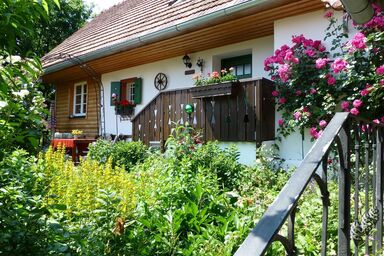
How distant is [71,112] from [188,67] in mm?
6384

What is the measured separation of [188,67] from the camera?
893cm

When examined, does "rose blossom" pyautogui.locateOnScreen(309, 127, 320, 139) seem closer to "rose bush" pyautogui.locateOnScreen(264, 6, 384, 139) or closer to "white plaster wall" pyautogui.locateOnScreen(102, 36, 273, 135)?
"rose bush" pyautogui.locateOnScreen(264, 6, 384, 139)

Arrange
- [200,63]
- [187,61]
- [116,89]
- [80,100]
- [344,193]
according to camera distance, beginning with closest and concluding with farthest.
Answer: [344,193] < [200,63] < [187,61] < [116,89] < [80,100]

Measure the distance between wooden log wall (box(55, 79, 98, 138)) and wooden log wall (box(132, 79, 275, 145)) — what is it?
15.3 ft

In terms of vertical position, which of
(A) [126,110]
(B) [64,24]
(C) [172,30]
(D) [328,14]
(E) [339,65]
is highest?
(B) [64,24]

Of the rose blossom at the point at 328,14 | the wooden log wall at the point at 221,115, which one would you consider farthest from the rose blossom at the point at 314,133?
the rose blossom at the point at 328,14

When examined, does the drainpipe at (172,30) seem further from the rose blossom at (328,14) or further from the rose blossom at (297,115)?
the rose blossom at (297,115)

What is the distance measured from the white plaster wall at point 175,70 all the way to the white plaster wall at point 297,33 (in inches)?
39.0

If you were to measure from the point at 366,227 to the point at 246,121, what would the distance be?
424 cm

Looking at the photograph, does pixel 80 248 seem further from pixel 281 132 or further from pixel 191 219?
pixel 281 132

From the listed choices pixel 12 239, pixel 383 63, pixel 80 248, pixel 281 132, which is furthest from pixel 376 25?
pixel 12 239

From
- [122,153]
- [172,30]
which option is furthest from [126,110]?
[172,30]

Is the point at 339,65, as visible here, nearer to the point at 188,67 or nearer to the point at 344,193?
the point at 344,193

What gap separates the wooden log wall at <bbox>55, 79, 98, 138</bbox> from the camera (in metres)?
12.1
